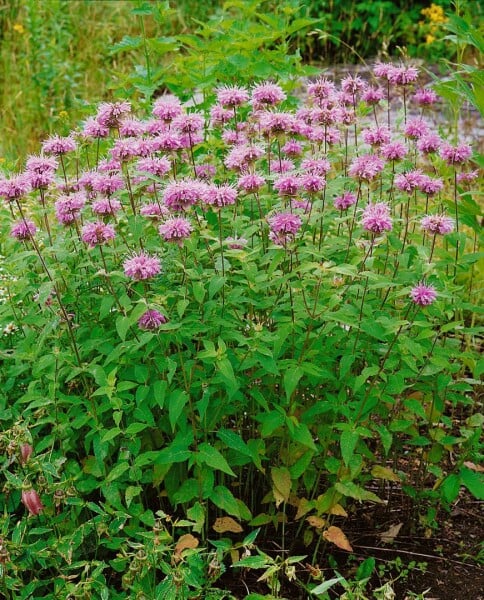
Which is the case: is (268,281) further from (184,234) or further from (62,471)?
(62,471)

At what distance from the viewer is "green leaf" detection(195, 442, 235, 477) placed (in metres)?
2.15

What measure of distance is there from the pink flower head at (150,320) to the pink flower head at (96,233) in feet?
0.77

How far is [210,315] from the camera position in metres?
2.24

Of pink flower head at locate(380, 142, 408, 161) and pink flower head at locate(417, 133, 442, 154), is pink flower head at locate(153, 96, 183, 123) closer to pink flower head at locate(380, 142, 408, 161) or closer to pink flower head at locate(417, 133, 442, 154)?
pink flower head at locate(380, 142, 408, 161)

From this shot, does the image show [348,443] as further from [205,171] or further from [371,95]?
[371,95]

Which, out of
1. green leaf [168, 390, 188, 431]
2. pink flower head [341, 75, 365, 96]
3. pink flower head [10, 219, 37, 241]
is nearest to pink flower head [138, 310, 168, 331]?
green leaf [168, 390, 188, 431]

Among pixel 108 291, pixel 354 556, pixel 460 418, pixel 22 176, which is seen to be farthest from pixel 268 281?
pixel 460 418

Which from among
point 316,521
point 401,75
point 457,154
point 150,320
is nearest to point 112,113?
point 150,320

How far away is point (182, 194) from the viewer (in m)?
2.12

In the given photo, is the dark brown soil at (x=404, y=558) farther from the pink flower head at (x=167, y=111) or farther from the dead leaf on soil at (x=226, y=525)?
the pink flower head at (x=167, y=111)

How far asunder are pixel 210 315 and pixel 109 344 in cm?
30

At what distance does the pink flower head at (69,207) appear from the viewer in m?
2.29

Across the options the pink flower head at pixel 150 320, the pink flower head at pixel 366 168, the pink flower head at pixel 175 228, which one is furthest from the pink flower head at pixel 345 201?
the pink flower head at pixel 150 320

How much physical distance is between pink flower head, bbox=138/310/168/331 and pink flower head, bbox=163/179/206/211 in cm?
27
